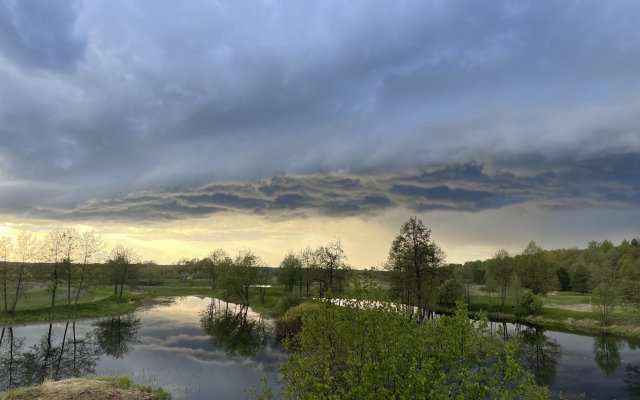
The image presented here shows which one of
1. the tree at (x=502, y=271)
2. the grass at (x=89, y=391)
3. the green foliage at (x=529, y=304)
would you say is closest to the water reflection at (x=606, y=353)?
the green foliage at (x=529, y=304)

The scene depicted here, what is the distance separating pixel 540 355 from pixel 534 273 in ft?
249

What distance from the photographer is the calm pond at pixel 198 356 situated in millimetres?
43938

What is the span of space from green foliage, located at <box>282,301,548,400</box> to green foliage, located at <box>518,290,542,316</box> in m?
92.6

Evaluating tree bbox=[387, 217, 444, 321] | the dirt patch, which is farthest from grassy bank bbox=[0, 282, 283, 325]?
the dirt patch

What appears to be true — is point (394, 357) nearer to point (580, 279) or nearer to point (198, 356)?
point (198, 356)

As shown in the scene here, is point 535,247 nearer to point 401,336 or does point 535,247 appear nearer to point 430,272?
point 430,272

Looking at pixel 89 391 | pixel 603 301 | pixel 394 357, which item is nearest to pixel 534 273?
pixel 603 301

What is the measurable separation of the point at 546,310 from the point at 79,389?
327 feet

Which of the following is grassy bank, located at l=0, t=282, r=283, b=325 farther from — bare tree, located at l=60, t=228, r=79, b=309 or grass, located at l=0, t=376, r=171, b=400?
grass, located at l=0, t=376, r=171, b=400

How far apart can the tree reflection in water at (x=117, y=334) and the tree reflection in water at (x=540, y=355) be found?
→ 53.5 m

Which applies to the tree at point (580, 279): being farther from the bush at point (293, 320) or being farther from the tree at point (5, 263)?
the tree at point (5, 263)

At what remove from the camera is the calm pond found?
4394 centimetres

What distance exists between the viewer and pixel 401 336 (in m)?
14.7

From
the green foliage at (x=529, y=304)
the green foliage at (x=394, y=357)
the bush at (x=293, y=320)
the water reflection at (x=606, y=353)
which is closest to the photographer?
the green foliage at (x=394, y=357)
